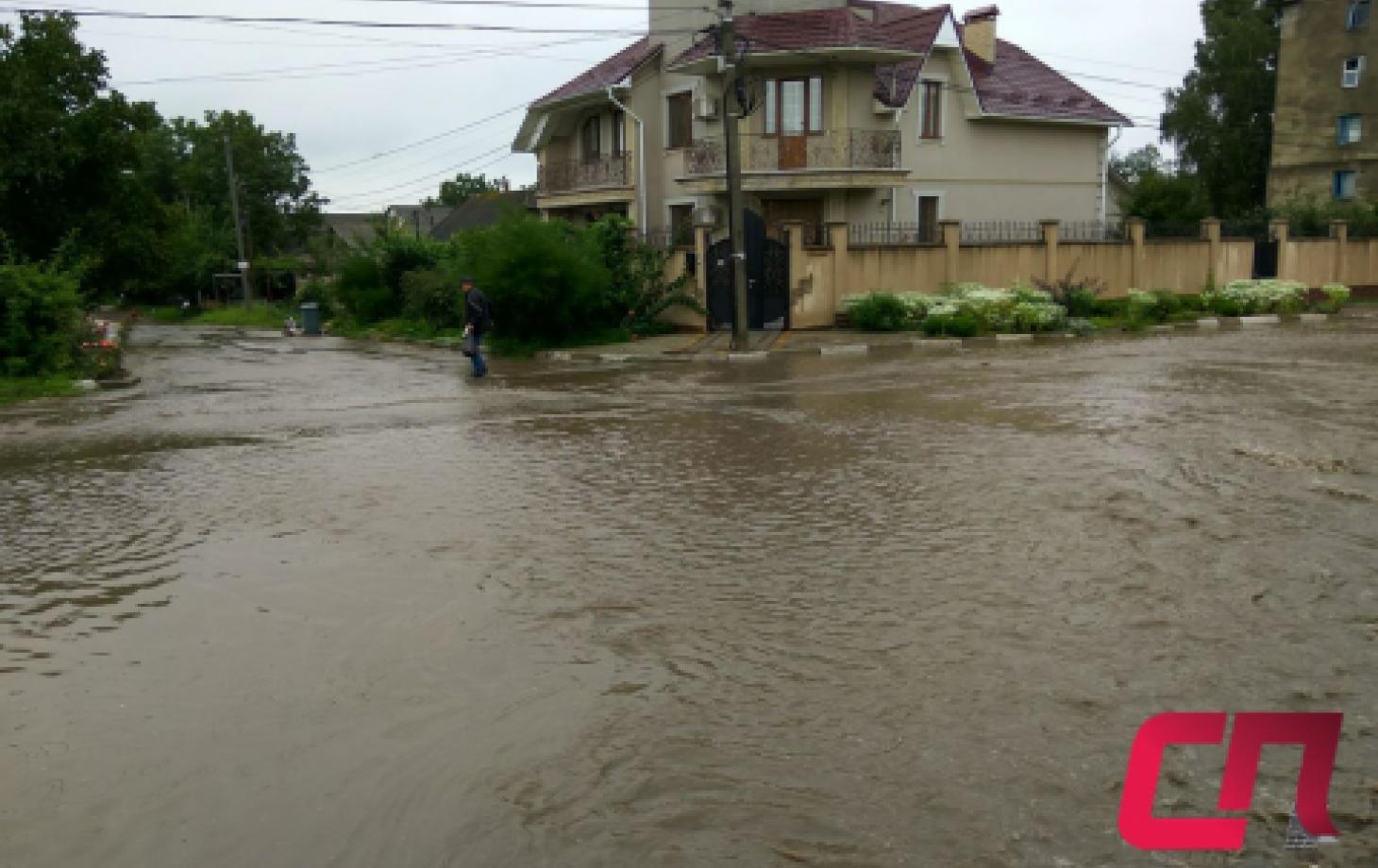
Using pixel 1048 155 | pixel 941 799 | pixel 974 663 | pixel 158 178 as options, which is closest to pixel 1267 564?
pixel 974 663

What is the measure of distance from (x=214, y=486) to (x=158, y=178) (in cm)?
7784

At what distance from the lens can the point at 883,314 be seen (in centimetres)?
2397

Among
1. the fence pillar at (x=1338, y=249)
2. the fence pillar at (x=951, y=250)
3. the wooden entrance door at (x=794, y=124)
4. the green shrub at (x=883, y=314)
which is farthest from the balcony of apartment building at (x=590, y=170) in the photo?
the fence pillar at (x=1338, y=249)

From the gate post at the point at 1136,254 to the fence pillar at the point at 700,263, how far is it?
11666mm

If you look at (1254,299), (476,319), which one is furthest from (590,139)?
(1254,299)

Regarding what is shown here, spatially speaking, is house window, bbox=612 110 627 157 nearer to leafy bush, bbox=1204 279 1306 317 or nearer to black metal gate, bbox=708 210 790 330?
black metal gate, bbox=708 210 790 330

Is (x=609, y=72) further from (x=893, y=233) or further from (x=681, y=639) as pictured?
(x=681, y=639)

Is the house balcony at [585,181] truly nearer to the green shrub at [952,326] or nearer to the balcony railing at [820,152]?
the balcony railing at [820,152]

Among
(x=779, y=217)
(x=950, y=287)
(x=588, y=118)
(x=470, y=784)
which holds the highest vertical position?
(x=588, y=118)

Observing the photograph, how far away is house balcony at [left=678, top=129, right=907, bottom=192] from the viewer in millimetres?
28406

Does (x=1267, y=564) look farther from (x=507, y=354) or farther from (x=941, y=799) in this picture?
(x=507, y=354)

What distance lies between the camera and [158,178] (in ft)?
257

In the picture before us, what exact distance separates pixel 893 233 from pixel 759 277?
6810 mm

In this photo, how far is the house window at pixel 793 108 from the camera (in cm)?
2895
